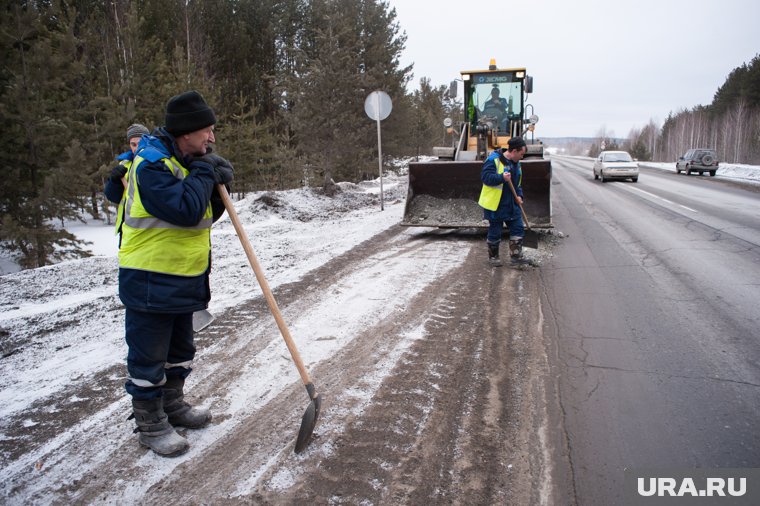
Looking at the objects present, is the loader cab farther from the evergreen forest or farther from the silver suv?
the silver suv

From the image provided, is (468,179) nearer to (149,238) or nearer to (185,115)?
(185,115)

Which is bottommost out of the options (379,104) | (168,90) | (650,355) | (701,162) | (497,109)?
(650,355)

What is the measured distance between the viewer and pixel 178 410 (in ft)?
8.85

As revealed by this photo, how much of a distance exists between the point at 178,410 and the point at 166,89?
12.6 metres

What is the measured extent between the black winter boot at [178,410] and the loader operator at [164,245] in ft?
0.31

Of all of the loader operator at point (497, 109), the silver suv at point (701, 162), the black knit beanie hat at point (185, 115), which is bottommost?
the black knit beanie hat at point (185, 115)

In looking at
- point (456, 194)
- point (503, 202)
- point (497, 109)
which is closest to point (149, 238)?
point (503, 202)

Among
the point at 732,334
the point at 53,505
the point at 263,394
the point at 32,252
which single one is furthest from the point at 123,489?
the point at 32,252

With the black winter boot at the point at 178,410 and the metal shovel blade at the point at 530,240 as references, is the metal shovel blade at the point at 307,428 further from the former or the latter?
the metal shovel blade at the point at 530,240

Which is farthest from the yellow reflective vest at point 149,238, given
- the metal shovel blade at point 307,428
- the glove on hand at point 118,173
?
the metal shovel blade at point 307,428

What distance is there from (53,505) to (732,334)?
493 centimetres

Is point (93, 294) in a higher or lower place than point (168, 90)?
lower

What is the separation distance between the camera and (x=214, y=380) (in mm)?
3268

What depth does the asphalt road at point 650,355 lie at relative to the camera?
2502 millimetres
